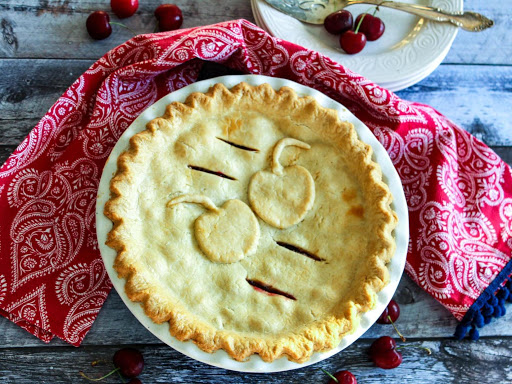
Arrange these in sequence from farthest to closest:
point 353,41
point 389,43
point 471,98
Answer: point 471,98
point 389,43
point 353,41

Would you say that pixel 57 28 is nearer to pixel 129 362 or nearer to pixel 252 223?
pixel 252 223

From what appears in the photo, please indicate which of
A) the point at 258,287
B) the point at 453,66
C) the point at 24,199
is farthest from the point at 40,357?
the point at 453,66

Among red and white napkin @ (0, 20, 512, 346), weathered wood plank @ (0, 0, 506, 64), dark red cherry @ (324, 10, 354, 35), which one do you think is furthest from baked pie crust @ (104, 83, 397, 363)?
weathered wood plank @ (0, 0, 506, 64)

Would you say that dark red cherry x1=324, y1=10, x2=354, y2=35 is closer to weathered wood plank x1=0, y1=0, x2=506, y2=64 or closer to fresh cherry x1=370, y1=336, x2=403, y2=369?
weathered wood plank x1=0, y1=0, x2=506, y2=64

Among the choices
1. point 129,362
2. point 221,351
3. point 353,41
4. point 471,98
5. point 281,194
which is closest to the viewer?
point 221,351

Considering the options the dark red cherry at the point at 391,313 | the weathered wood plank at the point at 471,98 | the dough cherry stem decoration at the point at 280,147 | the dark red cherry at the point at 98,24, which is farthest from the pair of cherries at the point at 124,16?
the dark red cherry at the point at 391,313

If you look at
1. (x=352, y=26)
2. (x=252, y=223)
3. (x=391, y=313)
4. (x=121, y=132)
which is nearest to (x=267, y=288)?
(x=252, y=223)

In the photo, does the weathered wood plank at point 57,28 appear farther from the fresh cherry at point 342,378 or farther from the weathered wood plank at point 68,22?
the fresh cherry at point 342,378
